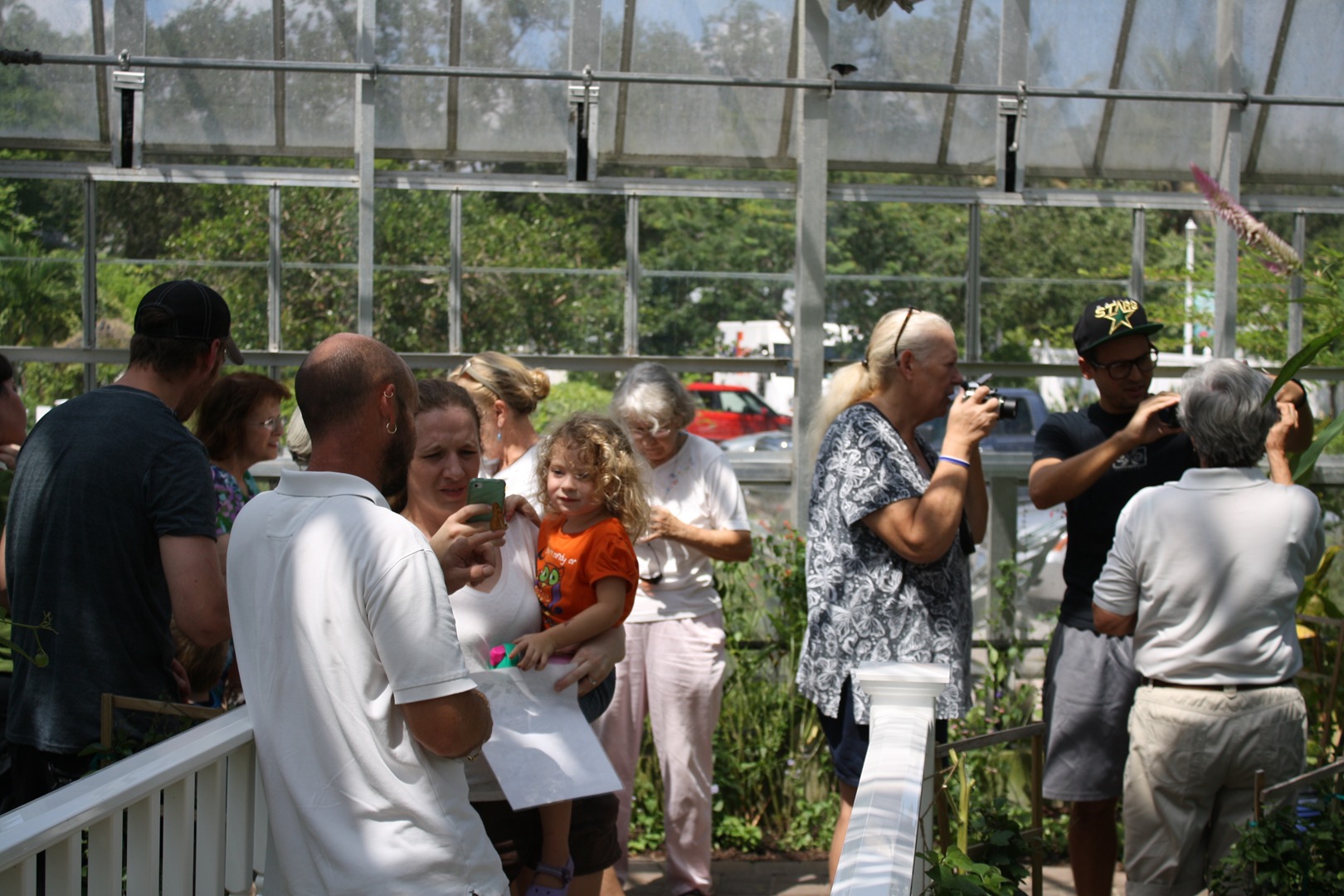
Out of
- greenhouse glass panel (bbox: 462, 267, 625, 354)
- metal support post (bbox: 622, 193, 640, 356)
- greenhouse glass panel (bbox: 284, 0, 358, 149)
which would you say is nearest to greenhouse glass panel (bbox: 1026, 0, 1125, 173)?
metal support post (bbox: 622, 193, 640, 356)

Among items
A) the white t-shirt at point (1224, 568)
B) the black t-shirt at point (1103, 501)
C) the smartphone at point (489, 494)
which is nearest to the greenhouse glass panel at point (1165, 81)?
the black t-shirt at point (1103, 501)

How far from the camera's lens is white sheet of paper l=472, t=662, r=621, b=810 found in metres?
2.38

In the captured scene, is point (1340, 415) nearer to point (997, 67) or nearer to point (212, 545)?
point (212, 545)

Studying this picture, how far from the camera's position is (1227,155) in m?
5.36

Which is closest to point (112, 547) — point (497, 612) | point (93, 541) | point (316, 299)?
point (93, 541)

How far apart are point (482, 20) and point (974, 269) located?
2.41m

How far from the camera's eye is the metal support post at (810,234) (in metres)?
5.19

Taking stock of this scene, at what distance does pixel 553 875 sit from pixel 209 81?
4018 mm

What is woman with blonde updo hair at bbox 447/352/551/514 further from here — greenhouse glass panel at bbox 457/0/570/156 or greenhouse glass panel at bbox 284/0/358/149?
greenhouse glass panel at bbox 284/0/358/149

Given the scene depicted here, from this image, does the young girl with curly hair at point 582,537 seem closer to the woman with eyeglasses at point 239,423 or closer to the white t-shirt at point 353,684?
the white t-shirt at point 353,684

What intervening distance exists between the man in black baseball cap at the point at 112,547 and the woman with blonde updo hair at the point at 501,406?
114 centimetres

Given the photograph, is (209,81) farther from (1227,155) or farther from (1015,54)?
(1227,155)

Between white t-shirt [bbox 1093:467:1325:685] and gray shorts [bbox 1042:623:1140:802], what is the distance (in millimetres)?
358

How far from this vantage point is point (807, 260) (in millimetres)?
5258
